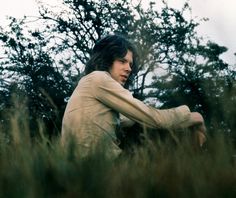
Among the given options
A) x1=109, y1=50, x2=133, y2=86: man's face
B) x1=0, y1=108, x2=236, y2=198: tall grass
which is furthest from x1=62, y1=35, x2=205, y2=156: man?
x1=0, y1=108, x2=236, y2=198: tall grass

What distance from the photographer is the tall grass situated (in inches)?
56.3

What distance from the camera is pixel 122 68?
4.18 m

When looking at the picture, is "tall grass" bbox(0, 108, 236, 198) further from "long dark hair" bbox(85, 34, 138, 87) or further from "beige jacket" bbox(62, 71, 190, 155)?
"long dark hair" bbox(85, 34, 138, 87)

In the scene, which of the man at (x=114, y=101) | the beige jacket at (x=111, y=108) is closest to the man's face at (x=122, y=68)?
the man at (x=114, y=101)

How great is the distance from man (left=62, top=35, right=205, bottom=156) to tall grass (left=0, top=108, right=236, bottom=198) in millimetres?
983

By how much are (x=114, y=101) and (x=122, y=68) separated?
67 cm

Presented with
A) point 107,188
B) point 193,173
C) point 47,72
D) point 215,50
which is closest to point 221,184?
point 193,173

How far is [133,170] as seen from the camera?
1.63 metres

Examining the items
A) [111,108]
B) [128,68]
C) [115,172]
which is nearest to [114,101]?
[111,108]

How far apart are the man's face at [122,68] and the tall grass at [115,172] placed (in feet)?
7.56

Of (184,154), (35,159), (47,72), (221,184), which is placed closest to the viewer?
(221,184)

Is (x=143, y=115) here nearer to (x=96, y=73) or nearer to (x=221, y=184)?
(x=96, y=73)

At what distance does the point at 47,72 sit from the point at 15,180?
30555 mm

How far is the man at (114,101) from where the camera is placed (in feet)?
10.7
